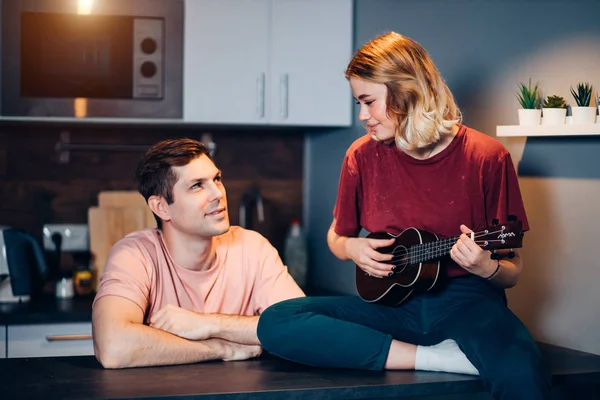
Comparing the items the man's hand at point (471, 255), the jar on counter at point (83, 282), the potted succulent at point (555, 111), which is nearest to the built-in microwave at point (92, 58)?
the jar on counter at point (83, 282)

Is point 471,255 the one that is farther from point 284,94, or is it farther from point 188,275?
point 284,94

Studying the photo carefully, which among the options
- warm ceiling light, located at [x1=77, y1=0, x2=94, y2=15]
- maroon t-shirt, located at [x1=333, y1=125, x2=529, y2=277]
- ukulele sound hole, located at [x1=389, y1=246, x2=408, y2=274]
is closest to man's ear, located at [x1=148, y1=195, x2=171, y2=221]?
maroon t-shirt, located at [x1=333, y1=125, x2=529, y2=277]

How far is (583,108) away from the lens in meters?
2.21

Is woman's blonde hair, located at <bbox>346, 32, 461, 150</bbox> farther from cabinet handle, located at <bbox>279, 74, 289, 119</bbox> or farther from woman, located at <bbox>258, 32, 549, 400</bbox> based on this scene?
cabinet handle, located at <bbox>279, 74, 289, 119</bbox>

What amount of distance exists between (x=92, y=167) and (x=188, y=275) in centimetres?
127

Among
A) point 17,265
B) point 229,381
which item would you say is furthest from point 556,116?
point 17,265

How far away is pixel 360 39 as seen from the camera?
126 inches

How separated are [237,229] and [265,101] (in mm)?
768

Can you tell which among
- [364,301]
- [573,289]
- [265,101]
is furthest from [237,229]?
[573,289]

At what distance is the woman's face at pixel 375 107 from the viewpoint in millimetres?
2113

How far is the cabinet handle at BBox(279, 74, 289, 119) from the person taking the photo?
319 cm

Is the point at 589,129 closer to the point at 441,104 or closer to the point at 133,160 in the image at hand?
the point at 441,104

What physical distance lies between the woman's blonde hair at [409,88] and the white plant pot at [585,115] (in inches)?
14.4

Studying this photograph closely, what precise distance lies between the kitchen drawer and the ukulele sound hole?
1.29m
